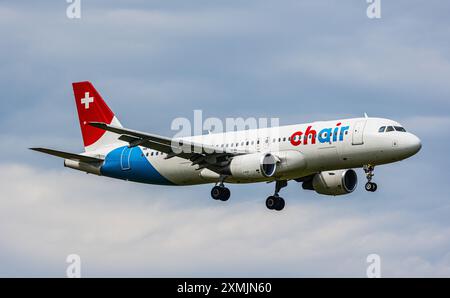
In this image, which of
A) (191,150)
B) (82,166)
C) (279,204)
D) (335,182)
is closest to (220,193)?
(191,150)

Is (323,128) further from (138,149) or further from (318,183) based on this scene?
(138,149)

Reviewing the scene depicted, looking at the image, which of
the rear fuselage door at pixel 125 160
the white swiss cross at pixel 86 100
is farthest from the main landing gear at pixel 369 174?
the white swiss cross at pixel 86 100

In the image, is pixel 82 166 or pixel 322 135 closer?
pixel 322 135

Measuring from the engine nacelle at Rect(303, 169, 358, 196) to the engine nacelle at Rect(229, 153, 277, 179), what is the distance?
600 cm

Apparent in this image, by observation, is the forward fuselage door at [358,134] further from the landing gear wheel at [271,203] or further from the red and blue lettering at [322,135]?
the landing gear wheel at [271,203]

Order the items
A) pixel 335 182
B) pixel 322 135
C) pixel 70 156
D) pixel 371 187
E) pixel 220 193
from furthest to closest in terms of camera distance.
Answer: pixel 70 156
pixel 335 182
pixel 220 193
pixel 322 135
pixel 371 187

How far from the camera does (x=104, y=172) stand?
83.7 m

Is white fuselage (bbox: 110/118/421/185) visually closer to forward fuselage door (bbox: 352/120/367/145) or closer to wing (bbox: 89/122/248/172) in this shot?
forward fuselage door (bbox: 352/120/367/145)

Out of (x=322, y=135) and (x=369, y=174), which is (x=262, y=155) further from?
(x=369, y=174)

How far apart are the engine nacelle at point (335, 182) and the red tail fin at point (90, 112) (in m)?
16.0

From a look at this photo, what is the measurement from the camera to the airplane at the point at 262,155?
73.3 metres

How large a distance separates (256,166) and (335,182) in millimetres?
7193

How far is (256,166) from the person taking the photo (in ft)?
247
